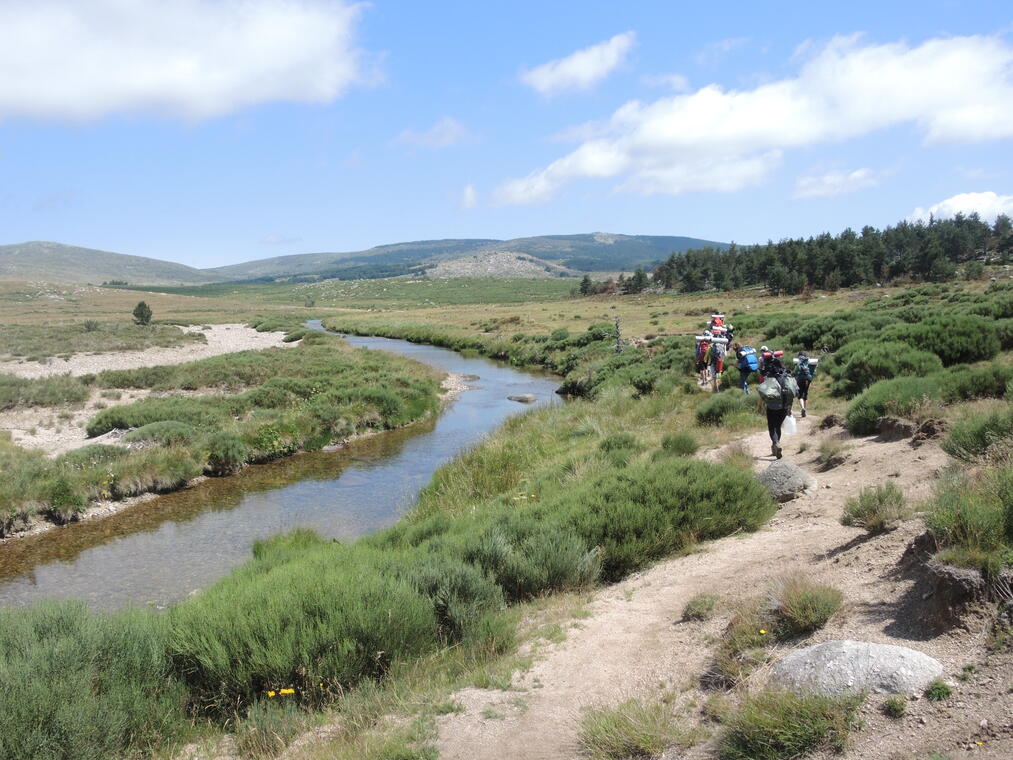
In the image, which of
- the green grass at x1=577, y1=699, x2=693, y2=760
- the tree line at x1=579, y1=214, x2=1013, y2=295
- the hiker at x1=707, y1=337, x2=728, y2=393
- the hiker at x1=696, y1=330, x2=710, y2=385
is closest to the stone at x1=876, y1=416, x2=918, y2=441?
the hiker at x1=707, y1=337, x2=728, y2=393

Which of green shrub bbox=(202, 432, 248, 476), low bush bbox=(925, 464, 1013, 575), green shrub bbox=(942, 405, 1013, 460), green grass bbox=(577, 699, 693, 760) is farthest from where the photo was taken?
green shrub bbox=(202, 432, 248, 476)

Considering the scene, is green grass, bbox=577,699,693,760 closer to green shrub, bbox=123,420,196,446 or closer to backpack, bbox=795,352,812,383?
backpack, bbox=795,352,812,383

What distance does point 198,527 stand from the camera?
15.7 metres

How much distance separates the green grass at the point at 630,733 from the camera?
4.62 meters

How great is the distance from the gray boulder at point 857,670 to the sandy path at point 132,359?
Result: 4152 cm

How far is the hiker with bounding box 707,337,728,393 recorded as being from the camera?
858 inches

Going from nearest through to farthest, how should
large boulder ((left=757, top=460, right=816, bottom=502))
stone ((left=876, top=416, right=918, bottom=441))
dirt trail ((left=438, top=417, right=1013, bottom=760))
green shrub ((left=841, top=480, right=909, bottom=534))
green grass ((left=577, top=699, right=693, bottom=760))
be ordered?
1. dirt trail ((left=438, top=417, right=1013, bottom=760))
2. green grass ((left=577, top=699, right=693, bottom=760))
3. green shrub ((left=841, top=480, right=909, bottom=534))
4. large boulder ((left=757, top=460, right=816, bottom=502))
5. stone ((left=876, top=416, right=918, bottom=441))

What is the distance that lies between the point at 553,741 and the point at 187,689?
355cm

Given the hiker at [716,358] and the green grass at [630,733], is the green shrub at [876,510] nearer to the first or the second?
the green grass at [630,733]

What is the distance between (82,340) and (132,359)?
12.0 metres

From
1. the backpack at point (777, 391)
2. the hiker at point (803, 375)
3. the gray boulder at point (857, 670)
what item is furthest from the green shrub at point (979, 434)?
the hiker at point (803, 375)

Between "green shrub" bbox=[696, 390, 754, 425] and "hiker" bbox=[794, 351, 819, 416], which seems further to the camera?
"green shrub" bbox=[696, 390, 754, 425]

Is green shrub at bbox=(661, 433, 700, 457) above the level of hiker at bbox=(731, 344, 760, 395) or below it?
below

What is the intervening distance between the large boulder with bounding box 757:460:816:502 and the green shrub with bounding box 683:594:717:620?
4.04m
